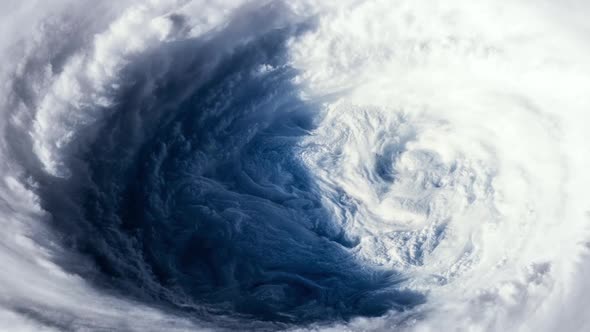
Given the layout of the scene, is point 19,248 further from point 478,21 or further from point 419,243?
point 478,21

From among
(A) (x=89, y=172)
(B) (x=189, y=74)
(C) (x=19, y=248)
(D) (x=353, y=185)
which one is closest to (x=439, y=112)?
(D) (x=353, y=185)

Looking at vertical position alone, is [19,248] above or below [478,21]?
below

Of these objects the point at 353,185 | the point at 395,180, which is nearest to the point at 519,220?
the point at 395,180

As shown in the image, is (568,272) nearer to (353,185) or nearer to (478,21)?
(353,185)

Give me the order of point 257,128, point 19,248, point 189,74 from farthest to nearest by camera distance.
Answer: point 257,128 < point 189,74 < point 19,248

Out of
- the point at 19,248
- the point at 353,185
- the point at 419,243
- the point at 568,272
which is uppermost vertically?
the point at 353,185

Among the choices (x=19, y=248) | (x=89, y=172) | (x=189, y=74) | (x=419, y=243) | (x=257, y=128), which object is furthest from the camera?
(x=257, y=128)

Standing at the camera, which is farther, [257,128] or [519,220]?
[257,128]
